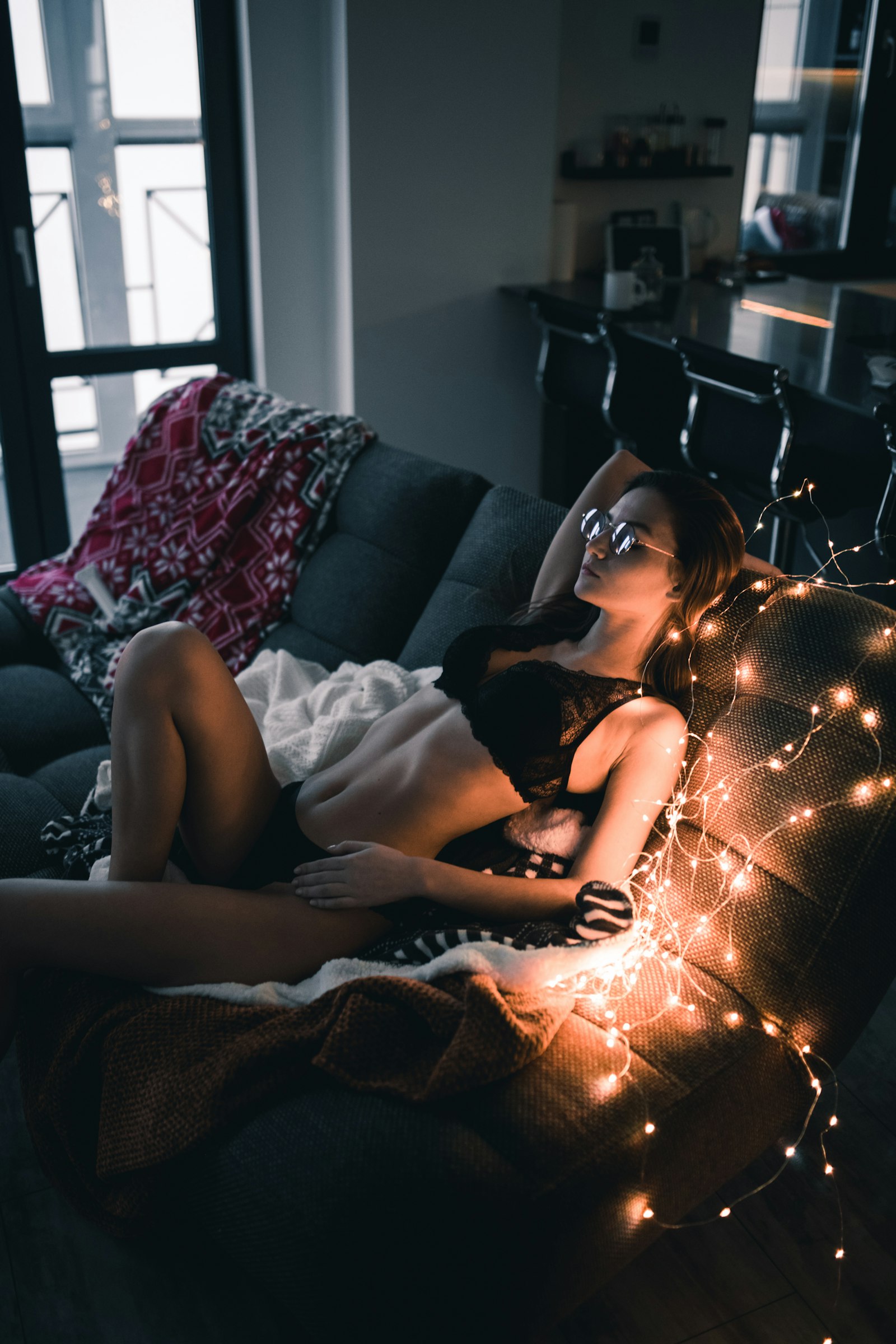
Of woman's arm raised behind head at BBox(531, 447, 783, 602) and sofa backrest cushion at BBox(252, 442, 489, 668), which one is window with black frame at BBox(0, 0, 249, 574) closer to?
sofa backrest cushion at BBox(252, 442, 489, 668)

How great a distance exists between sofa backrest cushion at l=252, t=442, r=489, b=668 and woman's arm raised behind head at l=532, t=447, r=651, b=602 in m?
0.43

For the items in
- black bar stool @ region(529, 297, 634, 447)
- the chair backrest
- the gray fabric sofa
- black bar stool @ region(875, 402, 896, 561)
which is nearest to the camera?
the gray fabric sofa

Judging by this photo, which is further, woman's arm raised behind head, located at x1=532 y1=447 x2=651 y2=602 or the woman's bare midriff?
woman's arm raised behind head, located at x1=532 y1=447 x2=651 y2=602

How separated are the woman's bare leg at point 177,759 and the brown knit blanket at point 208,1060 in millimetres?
221

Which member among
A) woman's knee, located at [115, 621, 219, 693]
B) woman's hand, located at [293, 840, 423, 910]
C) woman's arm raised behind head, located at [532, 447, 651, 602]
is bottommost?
woman's hand, located at [293, 840, 423, 910]

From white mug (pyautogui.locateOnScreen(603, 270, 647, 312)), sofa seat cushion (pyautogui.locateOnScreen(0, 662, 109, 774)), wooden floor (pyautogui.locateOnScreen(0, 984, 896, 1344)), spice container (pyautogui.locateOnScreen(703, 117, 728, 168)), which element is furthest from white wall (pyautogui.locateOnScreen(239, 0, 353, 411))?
wooden floor (pyautogui.locateOnScreen(0, 984, 896, 1344))

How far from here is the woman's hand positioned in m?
1.42

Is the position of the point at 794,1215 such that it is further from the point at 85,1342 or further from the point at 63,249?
the point at 63,249

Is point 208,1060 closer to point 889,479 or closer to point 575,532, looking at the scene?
point 575,532

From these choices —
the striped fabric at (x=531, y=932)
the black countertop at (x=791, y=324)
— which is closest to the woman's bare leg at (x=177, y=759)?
the striped fabric at (x=531, y=932)

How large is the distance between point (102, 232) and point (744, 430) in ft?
7.70

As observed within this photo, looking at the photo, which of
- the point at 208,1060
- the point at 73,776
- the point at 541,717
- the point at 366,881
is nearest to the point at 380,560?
the point at 73,776

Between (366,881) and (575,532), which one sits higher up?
(575,532)

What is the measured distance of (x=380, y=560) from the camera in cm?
226
